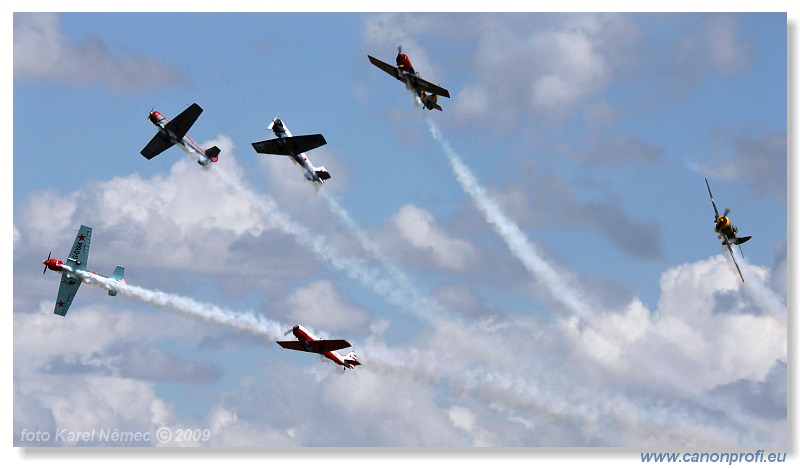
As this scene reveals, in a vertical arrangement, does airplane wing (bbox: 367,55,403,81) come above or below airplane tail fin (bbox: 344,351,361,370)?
above

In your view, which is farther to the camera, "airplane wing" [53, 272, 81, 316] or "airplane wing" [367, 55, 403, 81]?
"airplane wing" [53, 272, 81, 316]

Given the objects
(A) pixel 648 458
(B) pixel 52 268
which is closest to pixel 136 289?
(B) pixel 52 268

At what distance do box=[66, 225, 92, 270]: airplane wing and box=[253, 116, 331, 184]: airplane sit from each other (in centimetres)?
1468

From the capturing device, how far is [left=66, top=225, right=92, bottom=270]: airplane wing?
91919mm

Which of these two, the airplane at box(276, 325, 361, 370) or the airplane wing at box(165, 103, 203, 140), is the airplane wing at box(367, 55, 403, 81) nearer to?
the airplane wing at box(165, 103, 203, 140)

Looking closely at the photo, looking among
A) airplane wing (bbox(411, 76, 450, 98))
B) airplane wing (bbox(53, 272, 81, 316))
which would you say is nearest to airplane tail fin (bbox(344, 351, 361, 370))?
airplane wing (bbox(411, 76, 450, 98))

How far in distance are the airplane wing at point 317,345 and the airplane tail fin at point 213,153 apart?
47.3ft

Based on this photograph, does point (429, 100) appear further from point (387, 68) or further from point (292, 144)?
point (292, 144)

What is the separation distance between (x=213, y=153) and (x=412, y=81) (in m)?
15.6

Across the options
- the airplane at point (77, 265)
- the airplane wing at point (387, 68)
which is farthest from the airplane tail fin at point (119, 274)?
the airplane wing at point (387, 68)

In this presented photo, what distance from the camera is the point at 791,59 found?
7569cm

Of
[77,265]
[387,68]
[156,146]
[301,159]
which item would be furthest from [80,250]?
[387,68]
